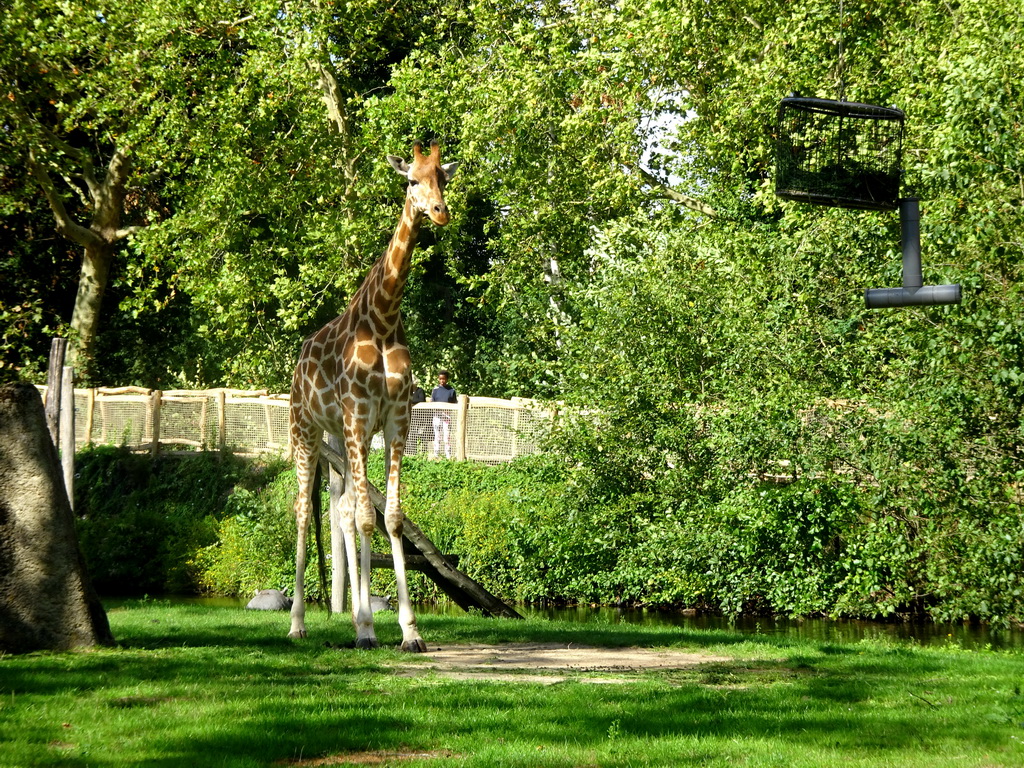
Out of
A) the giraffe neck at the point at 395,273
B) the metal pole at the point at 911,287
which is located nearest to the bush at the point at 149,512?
the giraffe neck at the point at 395,273

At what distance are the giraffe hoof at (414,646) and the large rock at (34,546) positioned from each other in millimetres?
2753

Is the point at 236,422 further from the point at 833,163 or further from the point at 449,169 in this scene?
the point at 833,163

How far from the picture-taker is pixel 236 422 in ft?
115

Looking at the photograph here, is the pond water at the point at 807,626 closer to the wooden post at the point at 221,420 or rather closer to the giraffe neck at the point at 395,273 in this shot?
the giraffe neck at the point at 395,273

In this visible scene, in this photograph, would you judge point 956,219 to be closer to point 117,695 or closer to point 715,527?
point 715,527

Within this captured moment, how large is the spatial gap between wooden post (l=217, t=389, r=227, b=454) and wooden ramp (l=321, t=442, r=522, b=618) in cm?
1951

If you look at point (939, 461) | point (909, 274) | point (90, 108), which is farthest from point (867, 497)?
point (90, 108)

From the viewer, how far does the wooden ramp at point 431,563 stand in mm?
14344

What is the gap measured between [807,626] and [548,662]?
1178cm

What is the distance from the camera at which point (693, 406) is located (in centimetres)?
2405

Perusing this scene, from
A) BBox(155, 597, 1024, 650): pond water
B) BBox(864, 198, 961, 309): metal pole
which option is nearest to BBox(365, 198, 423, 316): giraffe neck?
BBox(864, 198, 961, 309): metal pole

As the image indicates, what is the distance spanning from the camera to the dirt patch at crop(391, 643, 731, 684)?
985cm

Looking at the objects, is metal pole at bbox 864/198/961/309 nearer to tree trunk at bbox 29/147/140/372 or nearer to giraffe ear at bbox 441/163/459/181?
giraffe ear at bbox 441/163/459/181

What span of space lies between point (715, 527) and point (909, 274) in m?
13.1
